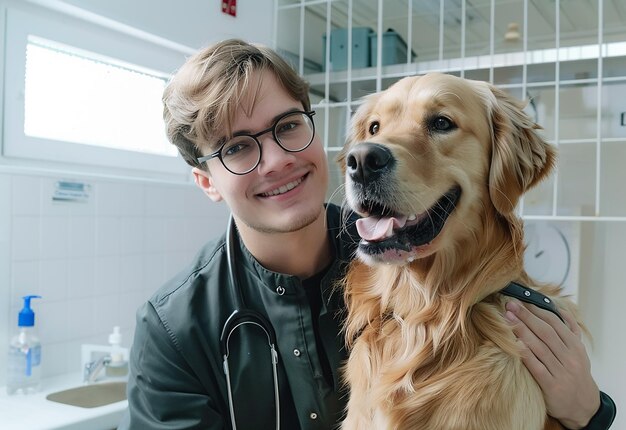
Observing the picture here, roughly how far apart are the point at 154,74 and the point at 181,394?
1585mm

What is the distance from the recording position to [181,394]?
1.24m

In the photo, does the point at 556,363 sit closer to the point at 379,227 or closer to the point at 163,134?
the point at 379,227

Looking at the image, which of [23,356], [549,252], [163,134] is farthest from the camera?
[549,252]

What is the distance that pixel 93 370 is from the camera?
76.7 inches

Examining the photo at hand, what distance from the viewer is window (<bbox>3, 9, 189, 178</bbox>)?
192cm

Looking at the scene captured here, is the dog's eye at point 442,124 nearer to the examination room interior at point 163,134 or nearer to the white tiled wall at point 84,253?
the examination room interior at point 163,134

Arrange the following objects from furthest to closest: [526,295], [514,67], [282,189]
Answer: [514,67], [282,189], [526,295]

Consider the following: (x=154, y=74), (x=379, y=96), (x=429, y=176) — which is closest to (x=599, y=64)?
(x=379, y=96)

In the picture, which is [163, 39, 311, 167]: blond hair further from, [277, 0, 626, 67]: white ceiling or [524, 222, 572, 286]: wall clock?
[524, 222, 572, 286]: wall clock

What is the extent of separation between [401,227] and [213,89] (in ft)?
1.62

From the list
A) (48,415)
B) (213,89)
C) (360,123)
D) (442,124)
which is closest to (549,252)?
(360,123)

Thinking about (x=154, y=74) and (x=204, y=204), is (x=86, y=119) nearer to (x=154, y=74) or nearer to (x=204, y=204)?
(x=154, y=74)

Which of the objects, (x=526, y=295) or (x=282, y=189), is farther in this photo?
(x=282, y=189)

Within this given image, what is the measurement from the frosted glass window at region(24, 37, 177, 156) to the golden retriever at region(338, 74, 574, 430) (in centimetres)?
133
